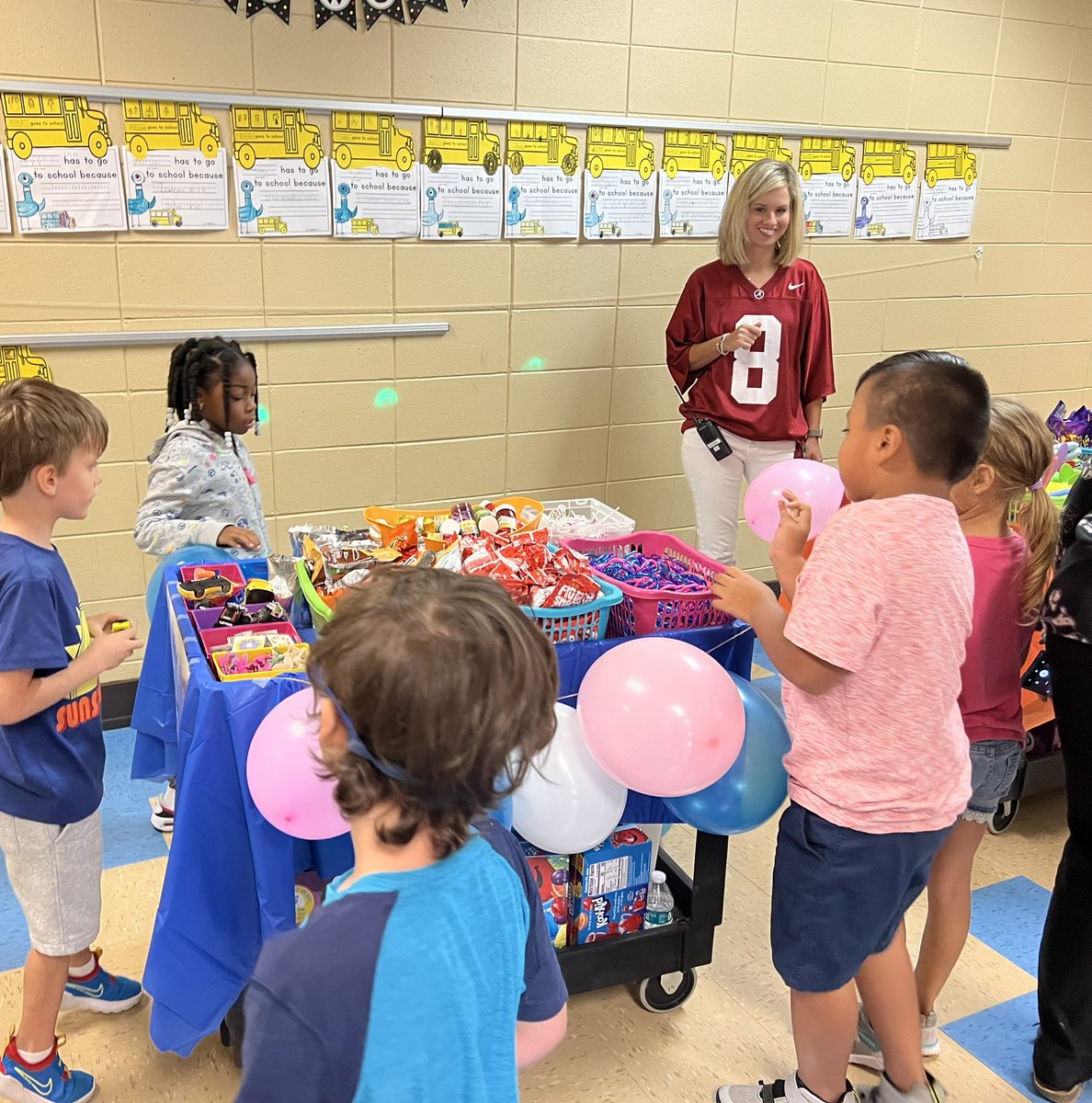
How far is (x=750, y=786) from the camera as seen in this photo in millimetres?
1837

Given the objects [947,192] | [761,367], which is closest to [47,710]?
[761,367]

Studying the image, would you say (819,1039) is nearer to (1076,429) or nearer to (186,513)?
(186,513)

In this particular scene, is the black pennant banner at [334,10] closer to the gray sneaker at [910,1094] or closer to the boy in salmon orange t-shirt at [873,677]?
the boy in salmon orange t-shirt at [873,677]

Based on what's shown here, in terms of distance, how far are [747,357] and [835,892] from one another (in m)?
2.14

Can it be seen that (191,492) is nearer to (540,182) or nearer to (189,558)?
(189,558)

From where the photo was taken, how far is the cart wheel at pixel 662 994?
2199 mm

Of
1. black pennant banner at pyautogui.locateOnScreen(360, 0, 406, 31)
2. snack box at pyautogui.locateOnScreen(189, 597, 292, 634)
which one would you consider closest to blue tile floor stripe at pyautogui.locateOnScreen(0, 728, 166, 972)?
snack box at pyautogui.locateOnScreen(189, 597, 292, 634)

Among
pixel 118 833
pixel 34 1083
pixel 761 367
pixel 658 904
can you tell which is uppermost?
pixel 761 367

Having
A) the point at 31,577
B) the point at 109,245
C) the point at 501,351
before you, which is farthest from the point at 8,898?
the point at 501,351

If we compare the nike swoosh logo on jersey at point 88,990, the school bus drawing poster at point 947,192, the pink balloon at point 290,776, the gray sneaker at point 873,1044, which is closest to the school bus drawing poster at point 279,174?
the pink balloon at point 290,776

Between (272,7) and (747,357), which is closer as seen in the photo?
(272,7)

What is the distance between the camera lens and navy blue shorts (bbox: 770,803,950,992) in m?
1.64

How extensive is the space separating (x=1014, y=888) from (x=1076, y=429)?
171 cm

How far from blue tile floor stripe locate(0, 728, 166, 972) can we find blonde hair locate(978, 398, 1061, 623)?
2.18 m
